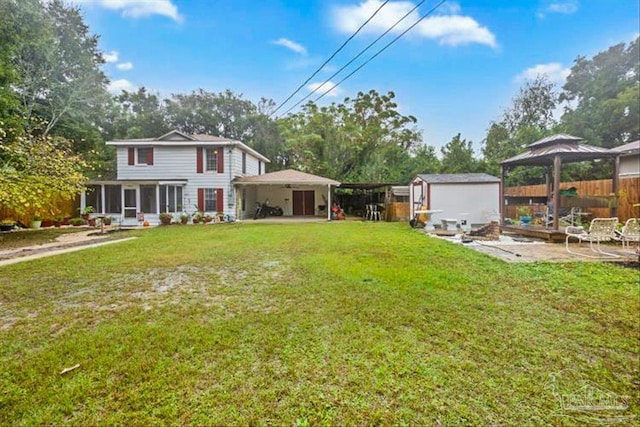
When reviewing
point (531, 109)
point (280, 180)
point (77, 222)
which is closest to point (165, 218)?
point (77, 222)

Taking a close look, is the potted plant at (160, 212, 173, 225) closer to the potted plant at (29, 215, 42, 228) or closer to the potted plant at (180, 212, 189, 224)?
the potted plant at (180, 212, 189, 224)

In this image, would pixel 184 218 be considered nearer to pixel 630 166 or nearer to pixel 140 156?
pixel 140 156

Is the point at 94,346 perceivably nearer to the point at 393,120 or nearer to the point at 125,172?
the point at 125,172

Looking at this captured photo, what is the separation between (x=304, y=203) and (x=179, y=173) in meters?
8.14

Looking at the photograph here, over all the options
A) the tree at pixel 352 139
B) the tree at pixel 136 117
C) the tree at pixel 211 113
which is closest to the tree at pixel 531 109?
the tree at pixel 352 139

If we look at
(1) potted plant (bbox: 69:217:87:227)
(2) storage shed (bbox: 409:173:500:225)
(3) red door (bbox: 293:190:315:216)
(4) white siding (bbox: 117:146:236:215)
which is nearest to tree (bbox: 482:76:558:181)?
(2) storage shed (bbox: 409:173:500:225)

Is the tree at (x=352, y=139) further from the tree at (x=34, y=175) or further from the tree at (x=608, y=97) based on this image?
the tree at (x=34, y=175)

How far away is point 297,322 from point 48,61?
20272mm

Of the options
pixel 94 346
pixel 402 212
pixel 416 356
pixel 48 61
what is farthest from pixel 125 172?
pixel 416 356

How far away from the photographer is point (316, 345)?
2846mm

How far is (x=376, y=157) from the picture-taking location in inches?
958

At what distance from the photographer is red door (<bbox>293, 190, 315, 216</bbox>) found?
2141 centimetres

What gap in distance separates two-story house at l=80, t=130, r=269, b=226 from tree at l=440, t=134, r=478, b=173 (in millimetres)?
15410

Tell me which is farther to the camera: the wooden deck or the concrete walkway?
the wooden deck
